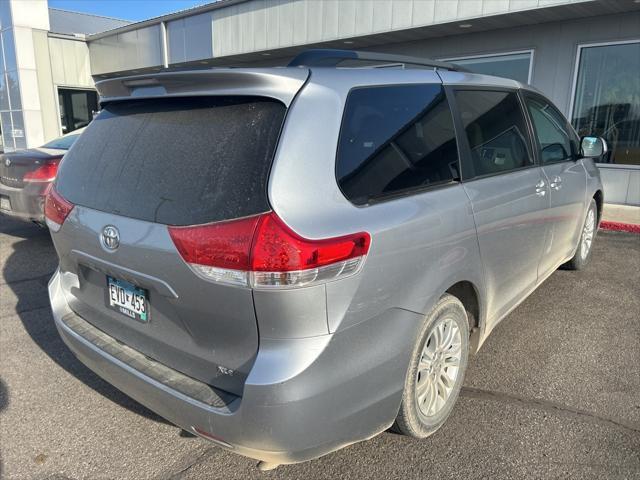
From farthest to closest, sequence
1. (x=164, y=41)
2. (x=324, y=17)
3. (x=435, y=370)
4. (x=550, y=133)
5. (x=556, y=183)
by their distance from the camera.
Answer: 1. (x=164, y=41)
2. (x=324, y=17)
3. (x=550, y=133)
4. (x=556, y=183)
5. (x=435, y=370)

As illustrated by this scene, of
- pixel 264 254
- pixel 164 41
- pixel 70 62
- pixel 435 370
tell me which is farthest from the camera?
pixel 70 62

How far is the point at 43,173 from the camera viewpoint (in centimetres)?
582

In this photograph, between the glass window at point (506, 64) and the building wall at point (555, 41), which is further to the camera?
the glass window at point (506, 64)

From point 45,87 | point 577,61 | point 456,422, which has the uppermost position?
point 45,87

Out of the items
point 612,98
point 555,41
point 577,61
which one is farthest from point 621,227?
point 555,41

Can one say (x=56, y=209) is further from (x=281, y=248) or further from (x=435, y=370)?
(x=435, y=370)

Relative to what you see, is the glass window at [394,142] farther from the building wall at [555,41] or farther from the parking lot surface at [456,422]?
the building wall at [555,41]

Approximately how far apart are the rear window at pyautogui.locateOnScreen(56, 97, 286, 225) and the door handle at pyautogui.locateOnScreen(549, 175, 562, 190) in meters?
2.59

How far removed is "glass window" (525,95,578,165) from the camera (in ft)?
12.2

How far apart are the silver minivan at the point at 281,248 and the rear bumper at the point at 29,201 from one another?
3.53 meters

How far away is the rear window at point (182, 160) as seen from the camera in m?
1.86

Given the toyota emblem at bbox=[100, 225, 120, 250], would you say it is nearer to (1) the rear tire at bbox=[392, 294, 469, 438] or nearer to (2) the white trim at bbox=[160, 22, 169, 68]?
(1) the rear tire at bbox=[392, 294, 469, 438]

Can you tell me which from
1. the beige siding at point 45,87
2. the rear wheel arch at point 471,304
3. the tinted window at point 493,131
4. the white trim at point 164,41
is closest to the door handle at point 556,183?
the tinted window at point 493,131

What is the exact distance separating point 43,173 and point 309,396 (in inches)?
209
